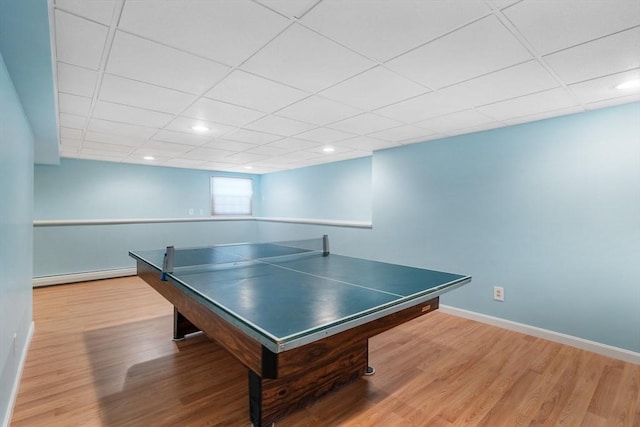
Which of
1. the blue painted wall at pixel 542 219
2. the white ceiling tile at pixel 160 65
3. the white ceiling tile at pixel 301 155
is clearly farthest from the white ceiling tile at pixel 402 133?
the white ceiling tile at pixel 160 65

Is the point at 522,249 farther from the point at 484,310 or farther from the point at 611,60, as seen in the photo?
the point at 611,60

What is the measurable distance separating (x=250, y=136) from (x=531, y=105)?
2.80 meters

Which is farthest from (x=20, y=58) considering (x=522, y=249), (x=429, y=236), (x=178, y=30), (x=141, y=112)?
(x=522, y=249)

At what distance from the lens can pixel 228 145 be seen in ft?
13.4

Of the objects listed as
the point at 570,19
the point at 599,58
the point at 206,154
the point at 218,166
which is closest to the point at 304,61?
the point at 570,19

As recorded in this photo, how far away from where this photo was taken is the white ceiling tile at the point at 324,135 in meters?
3.38

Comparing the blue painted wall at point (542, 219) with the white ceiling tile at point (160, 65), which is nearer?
the white ceiling tile at point (160, 65)

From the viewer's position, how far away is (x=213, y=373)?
2195mm

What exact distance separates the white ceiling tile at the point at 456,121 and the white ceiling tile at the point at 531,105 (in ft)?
0.31

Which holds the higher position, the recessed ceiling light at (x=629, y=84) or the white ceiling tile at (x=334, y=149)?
the white ceiling tile at (x=334, y=149)

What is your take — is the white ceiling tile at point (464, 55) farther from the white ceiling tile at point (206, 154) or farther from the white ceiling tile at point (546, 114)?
the white ceiling tile at point (206, 154)

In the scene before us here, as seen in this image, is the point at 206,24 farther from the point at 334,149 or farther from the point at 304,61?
the point at 334,149

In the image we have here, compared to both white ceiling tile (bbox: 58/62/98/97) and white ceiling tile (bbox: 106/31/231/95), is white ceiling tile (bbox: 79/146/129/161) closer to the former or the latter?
white ceiling tile (bbox: 58/62/98/97)

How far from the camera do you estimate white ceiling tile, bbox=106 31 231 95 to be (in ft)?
5.38
